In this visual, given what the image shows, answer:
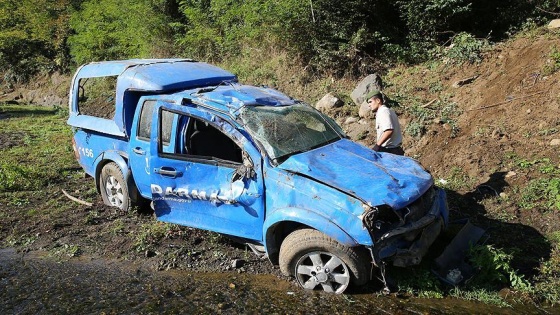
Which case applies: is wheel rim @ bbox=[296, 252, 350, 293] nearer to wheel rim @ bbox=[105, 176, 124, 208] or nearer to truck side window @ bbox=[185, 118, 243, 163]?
truck side window @ bbox=[185, 118, 243, 163]

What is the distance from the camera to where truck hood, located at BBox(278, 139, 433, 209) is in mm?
4082

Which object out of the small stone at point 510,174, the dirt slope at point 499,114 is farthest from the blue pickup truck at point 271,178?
the dirt slope at point 499,114

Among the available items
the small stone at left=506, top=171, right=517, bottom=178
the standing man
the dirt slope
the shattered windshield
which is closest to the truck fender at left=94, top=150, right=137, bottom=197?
the shattered windshield

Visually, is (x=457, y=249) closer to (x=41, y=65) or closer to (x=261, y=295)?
(x=261, y=295)

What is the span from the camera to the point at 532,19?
10406 mm

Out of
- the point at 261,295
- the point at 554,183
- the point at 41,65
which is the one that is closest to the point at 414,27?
the point at 554,183

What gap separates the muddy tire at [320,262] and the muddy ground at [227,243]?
0.15 metres

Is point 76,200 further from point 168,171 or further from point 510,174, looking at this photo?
point 510,174

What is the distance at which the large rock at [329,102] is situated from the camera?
9.95 m

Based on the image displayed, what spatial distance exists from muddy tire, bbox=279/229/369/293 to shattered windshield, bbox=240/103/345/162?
880 millimetres

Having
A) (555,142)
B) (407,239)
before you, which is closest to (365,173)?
(407,239)

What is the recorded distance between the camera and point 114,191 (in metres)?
6.53

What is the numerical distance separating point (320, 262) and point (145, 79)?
136 inches

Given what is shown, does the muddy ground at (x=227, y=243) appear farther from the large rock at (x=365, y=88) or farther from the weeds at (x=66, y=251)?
the large rock at (x=365, y=88)
